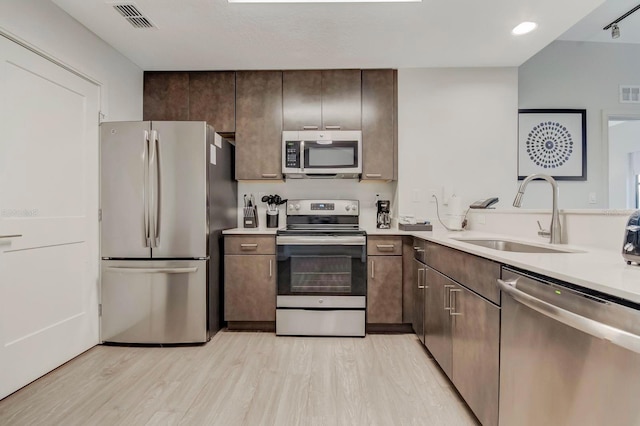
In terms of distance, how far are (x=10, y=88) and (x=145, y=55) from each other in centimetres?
122

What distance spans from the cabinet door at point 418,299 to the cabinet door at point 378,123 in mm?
1006

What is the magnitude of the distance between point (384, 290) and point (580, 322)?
1.93m

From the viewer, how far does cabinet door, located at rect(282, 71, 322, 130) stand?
3068mm

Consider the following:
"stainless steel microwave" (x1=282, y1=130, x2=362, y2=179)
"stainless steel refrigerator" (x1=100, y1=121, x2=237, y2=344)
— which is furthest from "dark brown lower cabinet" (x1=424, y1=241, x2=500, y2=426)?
"stainless steel refrigerator" (x1=100, y1=121, x2=237, y2=344)

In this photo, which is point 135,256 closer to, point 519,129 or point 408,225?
point 408,225

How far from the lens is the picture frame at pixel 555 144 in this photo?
10.3ft

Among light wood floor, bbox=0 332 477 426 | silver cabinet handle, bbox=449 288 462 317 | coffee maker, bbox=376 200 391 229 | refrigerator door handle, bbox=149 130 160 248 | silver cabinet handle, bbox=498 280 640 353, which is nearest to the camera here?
silver cabinet handle, bbox=498 280 640 353

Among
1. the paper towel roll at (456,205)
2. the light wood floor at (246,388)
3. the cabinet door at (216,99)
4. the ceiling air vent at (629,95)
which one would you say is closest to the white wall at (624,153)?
the ceiling air vent at (629,95)

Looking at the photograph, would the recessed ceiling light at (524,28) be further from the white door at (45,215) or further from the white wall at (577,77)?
the white door at (45,215)

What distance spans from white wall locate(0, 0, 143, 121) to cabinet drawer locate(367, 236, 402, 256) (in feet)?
8.14

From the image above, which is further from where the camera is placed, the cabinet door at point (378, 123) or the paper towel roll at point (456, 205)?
the cabinet door at point (378, 123)

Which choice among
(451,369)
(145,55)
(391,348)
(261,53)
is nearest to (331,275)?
(391,348)

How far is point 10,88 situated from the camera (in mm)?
1820

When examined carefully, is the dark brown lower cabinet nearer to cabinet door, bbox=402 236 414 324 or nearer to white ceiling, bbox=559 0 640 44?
cabinet door, bbox=402 236 414 324
